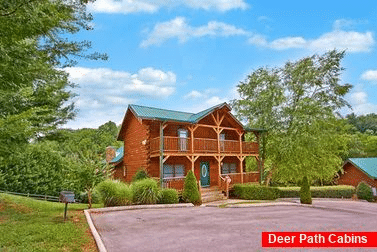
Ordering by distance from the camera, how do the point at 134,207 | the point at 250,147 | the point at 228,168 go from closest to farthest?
the point at 134,207
the point at 250,147
the point at 228,168

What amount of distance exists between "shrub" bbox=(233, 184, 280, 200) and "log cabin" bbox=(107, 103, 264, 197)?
1381 millimetres

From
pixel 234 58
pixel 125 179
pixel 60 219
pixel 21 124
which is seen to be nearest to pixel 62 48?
pixel 21 124

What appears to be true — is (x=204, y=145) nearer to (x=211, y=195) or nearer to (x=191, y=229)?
(x=211, y=195)

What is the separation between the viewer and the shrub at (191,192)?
16891 millimetres

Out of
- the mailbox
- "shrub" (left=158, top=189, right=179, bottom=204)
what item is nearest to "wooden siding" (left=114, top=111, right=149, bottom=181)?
"shrub" (left=158, top=189, right=179, bottom=204)

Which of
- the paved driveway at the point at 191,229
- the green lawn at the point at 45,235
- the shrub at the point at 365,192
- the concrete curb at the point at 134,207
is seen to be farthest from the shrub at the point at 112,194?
the shrub at the point at 365,192

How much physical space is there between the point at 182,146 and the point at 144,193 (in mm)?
5760

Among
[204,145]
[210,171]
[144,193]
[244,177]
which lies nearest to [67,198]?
[144,193]

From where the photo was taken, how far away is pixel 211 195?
1977 centimetres

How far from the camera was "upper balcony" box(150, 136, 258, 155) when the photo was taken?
19.5 m

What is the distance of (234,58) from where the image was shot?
21328mm

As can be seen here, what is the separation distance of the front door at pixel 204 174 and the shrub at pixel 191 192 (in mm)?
6158

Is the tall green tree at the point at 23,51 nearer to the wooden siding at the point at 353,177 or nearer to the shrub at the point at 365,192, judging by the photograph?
the shrub at the point at 365,192

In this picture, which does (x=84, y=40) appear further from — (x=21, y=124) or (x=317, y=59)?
(x=317, y=59)
